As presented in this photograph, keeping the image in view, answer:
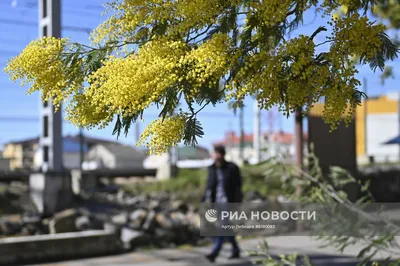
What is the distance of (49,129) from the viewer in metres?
12.6

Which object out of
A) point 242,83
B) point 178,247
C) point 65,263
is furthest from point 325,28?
point 178,247

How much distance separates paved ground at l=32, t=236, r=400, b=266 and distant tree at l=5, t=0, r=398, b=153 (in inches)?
245

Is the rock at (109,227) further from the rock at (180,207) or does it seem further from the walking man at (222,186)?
the rock at (180,207)

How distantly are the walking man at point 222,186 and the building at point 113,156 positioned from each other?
131 ft

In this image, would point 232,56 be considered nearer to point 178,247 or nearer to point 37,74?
point 37,74

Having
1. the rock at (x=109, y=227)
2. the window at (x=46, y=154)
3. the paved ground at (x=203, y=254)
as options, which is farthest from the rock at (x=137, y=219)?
the window at (x=46, y=154)

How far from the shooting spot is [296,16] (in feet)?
8.04

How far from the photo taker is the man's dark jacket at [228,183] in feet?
28.1

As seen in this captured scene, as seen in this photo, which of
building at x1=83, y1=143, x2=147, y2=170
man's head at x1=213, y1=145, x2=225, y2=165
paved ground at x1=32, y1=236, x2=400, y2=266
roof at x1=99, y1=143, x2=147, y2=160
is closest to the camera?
paved ground at x1=32, y1=236, x2=400, y2=266

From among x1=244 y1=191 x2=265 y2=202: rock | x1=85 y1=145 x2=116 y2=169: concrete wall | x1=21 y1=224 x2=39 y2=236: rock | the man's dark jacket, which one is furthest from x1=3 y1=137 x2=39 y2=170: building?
the man's dark jacket

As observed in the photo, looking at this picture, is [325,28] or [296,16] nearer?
[325,28]

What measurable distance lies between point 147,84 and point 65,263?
7347 mm

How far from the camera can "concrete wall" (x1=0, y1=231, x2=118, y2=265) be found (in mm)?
8789

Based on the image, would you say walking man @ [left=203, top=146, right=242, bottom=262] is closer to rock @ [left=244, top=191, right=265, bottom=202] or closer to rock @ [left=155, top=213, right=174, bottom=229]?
rock @ [left=155, top=213, right=174, bottom=229]
